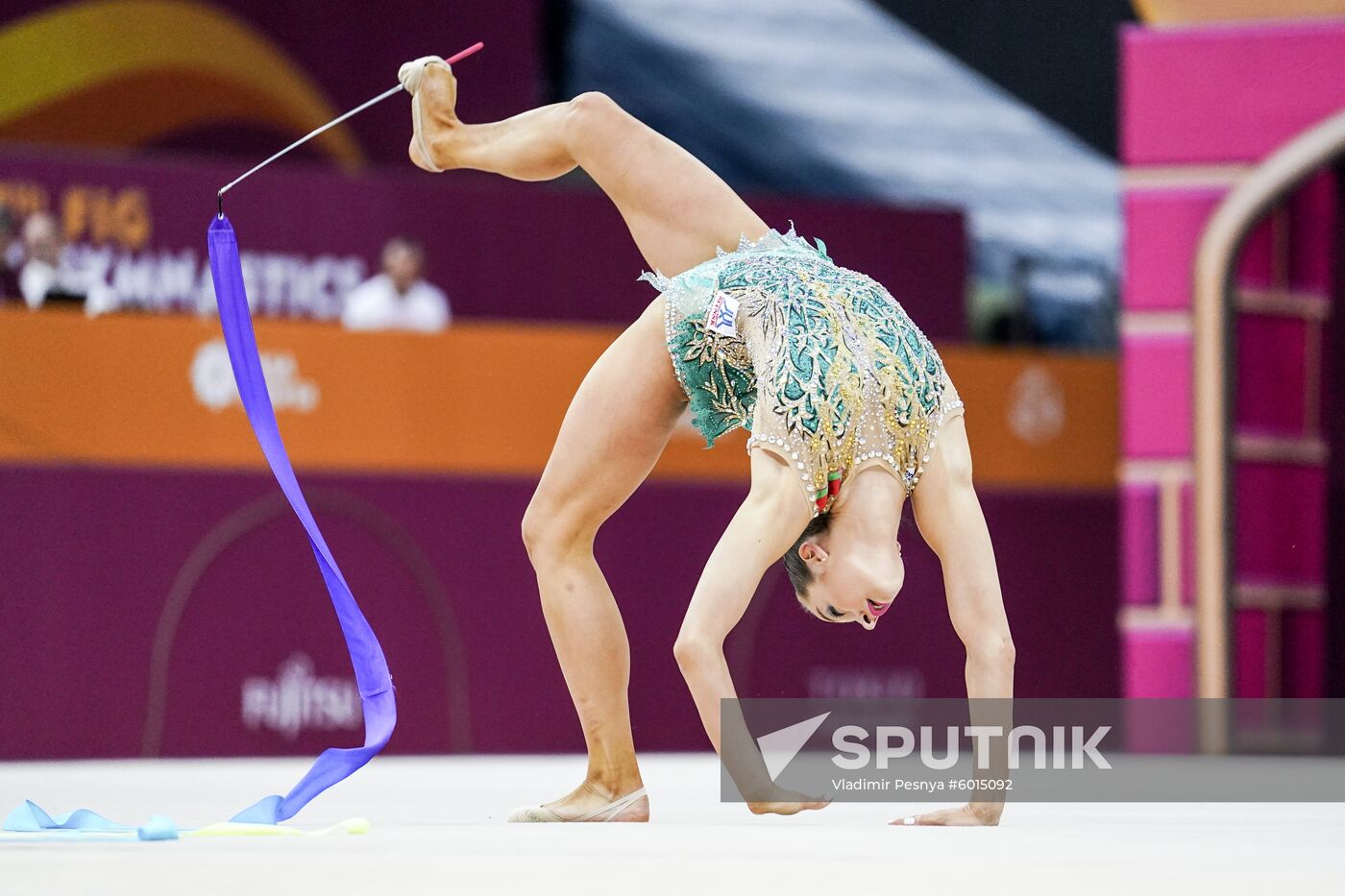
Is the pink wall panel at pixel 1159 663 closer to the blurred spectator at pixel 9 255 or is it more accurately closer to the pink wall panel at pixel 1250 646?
the pink wall panel at pixel 1250 646

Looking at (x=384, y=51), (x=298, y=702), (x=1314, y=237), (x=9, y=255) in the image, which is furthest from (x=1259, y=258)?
(x=384, y=51)

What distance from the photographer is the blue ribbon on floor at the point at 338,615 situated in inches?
136

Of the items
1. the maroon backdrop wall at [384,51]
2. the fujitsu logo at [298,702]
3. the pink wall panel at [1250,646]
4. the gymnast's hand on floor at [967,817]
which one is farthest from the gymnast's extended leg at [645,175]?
the maroon backdrop wall at [384,51]

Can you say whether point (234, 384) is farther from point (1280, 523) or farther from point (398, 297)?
point (1280, 523)

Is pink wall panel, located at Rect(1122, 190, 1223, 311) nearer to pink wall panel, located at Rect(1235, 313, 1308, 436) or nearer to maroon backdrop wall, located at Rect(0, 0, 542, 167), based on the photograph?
pink wall panel, located at Rect(1235, 313, 1308, 436)

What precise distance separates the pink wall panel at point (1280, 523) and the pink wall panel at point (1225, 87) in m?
1.08

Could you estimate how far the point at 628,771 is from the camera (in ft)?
12.4

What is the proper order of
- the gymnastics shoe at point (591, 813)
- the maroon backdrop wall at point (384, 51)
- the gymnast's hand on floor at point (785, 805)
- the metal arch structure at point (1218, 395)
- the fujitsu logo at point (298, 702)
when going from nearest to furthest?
the gymnast's hand on floor at point (785, 805)
the gymnastics shoe at point (591, 813)
the metal arch structure at point (1218, 395)
the fujitsu logo at point (298, 702)
the maroon backdrop wall at point (384, 51)

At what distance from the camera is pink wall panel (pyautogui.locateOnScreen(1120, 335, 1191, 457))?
21.7 feet

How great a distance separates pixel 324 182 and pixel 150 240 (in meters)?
0.69

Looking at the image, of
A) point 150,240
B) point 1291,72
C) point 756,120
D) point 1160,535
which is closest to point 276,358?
point 150,240

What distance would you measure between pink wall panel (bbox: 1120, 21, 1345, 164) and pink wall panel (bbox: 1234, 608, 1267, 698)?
5.05 feet

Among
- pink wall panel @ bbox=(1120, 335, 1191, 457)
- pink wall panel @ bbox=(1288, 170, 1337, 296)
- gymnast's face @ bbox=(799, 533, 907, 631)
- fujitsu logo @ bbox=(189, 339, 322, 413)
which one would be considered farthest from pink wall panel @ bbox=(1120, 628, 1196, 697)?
gymnast's face @ bbox=(799, 533, 907, 631)

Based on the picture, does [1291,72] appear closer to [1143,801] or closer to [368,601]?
[1143,801]
